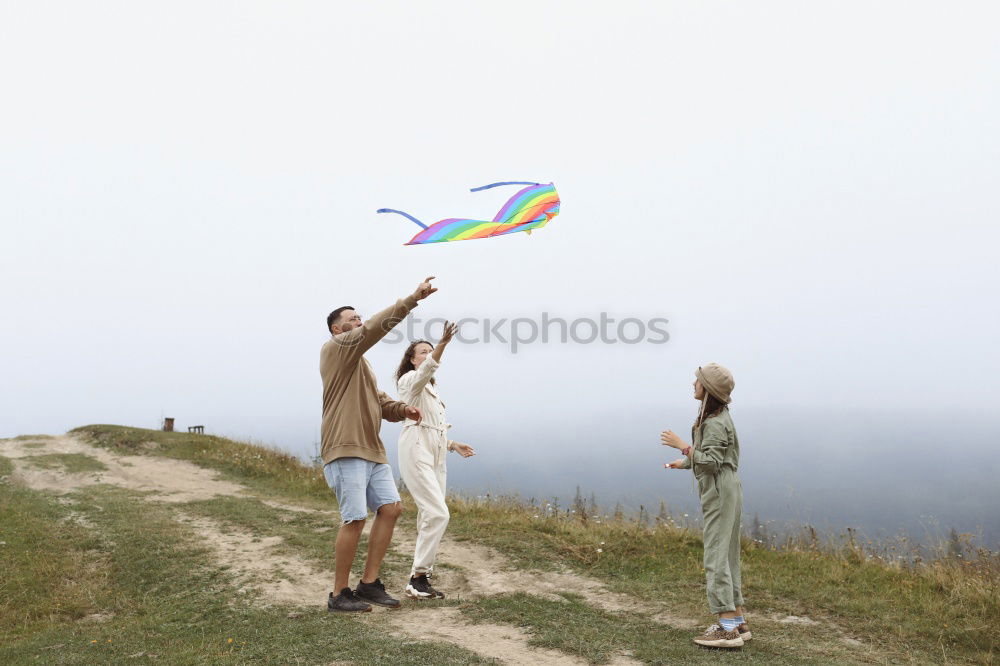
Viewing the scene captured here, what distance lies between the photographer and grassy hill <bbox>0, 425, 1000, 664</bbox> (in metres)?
5.07

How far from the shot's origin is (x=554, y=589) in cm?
711

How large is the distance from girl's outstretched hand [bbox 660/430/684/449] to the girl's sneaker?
1.40 metres

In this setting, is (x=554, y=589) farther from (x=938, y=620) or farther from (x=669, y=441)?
(x=938, y=620)

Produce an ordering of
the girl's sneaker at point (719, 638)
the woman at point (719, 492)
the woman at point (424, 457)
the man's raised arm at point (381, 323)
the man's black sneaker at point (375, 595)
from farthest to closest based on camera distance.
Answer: the woman at point (424, 457)
the man's black sneaker at point (375, 595)
the man's raised arm at point (381, 323)
the woman at point (719, 492)
the girl's sneaker at point (719, 638)

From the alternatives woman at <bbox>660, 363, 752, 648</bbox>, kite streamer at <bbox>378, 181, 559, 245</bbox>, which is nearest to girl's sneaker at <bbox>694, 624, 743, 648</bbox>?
woman at <bbox>660, 363, 752, 648</bbox>

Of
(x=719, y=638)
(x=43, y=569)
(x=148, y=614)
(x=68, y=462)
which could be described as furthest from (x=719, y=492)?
(x=68, y=462)

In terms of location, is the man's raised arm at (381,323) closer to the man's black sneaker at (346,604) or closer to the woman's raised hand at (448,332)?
the woman's raised hand at (448,332)

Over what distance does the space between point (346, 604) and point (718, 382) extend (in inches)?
140

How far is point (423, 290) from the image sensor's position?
5266 millimetres

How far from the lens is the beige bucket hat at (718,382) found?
525 centimetres

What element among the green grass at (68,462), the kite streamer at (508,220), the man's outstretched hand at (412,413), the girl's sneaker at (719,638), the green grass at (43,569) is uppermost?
the kite streamer at (508,220)

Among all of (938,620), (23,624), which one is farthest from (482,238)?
(23,624)

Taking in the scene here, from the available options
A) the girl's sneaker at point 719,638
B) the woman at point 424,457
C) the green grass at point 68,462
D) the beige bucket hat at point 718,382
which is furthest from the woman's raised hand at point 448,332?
the green grass at point 68,462

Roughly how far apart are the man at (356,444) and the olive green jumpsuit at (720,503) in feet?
7.92
